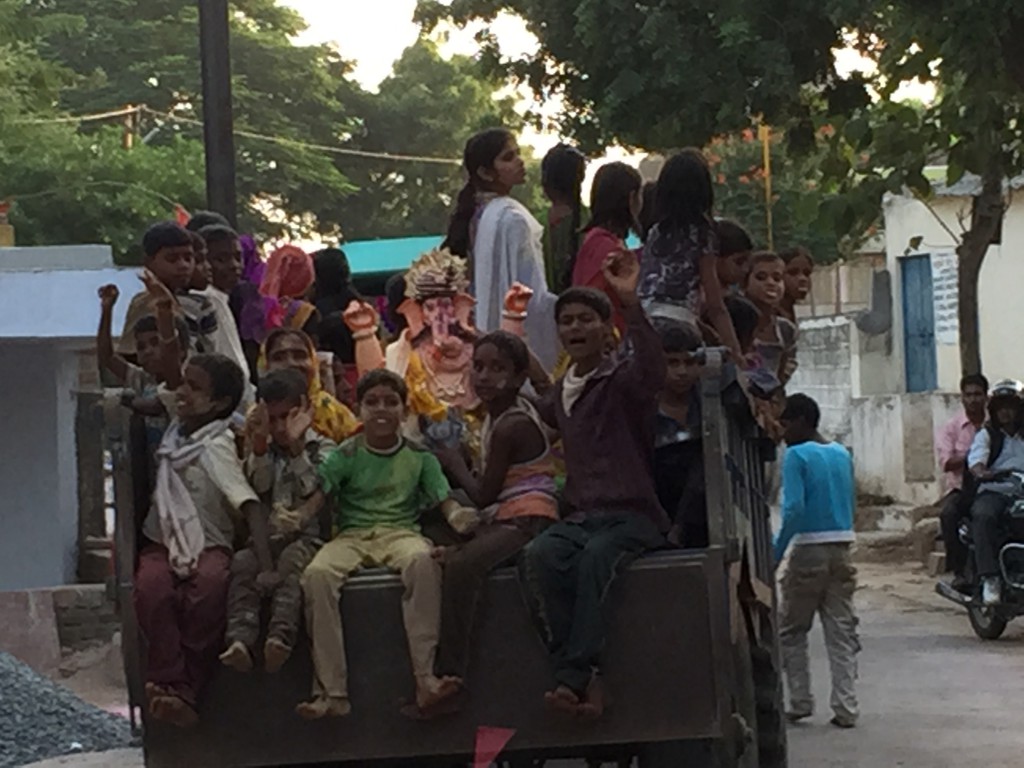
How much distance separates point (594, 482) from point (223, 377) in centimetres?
109

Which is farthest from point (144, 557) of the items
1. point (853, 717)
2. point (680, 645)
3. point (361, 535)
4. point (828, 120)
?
point (828, 120)

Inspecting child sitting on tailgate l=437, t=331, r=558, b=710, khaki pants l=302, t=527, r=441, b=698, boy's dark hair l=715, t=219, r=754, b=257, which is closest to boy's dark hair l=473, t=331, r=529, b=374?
child sitting on tailgate l=437, t=331, r=558, b=710

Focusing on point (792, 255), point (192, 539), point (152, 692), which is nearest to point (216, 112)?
point (792, 255)

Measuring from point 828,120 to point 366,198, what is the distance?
31218mm

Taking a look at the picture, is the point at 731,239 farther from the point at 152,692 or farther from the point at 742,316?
the point at 152,692

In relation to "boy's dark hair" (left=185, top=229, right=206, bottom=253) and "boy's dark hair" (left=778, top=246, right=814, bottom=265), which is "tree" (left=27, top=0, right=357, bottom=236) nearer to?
"boy's dark hair" (left=778, top=246, right=814, bottom=265)

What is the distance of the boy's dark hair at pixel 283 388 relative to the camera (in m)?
5.78

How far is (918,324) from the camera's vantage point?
2650 cm

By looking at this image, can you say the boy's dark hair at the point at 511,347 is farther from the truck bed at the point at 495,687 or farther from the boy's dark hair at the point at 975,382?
the boy's dark hair at the point at 975,382

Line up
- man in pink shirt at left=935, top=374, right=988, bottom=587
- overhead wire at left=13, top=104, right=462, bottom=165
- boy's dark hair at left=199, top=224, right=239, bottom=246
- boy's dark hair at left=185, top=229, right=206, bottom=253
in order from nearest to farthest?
boy's dark hair at left=185, top=229, right=206, bottom=253 < boy's dark hair at left=199, top=224, right=239, bottom=246 < man in pink shirt at left=935, top=374, right=988, bottom=587 < overhead wire at left=13, top=104, right=462, bottom=165

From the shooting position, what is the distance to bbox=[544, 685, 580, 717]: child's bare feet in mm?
5266

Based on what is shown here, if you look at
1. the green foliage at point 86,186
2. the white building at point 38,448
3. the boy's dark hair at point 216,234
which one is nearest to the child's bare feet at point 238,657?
the boy's dark hair at point 216,234

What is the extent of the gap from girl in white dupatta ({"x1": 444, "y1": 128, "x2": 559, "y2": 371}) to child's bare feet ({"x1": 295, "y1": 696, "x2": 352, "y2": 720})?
1846 mm

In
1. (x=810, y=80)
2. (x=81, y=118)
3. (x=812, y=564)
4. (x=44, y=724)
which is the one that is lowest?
(x=44, y=724)
